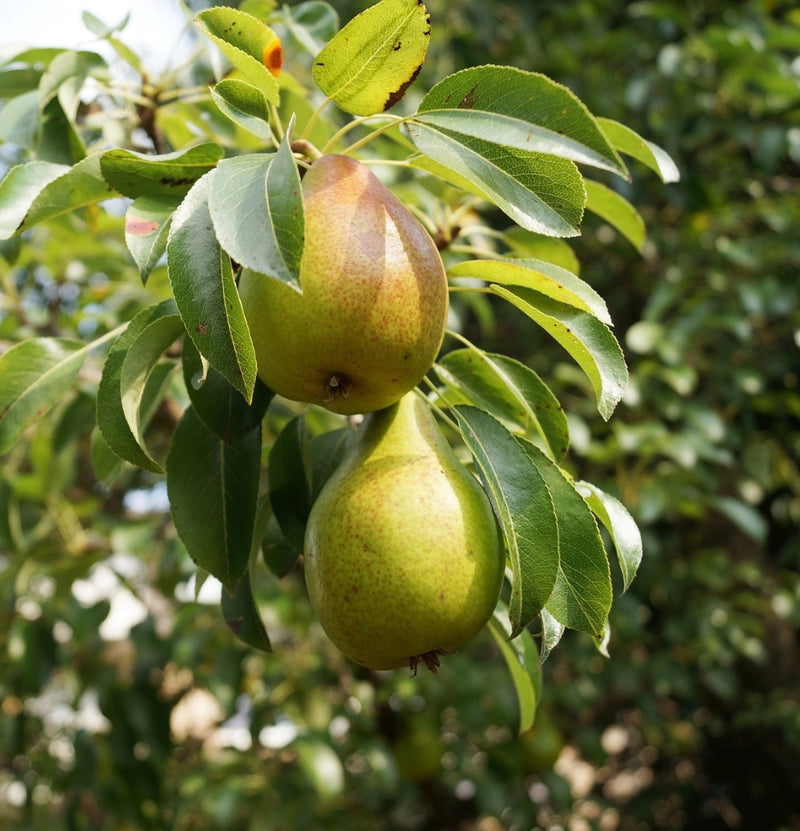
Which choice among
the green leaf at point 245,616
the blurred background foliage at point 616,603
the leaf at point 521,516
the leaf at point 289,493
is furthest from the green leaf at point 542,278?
the blurred background foliage at point 616,603

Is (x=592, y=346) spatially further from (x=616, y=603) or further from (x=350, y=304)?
(x=616, y=603)

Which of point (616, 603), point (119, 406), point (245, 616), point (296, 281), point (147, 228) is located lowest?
point (616, 603)

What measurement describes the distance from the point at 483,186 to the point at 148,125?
2.18ft

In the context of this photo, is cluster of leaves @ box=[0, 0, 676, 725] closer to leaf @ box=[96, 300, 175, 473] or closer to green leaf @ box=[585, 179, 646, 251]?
leaf @ box=[96, 300, 175, 473]

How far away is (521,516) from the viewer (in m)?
0.60

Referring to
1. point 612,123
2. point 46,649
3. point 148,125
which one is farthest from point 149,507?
point 612,123

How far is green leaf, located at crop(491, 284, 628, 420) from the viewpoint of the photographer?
628 mm

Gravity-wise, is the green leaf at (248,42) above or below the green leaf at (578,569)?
above

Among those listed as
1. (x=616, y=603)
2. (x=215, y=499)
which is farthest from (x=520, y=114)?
(x=616, y=603)

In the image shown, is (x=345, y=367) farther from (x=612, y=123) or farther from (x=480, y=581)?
(x=612, y=123)

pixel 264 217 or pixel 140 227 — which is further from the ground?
pixel 264 217

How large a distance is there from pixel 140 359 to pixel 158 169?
0.52 ft

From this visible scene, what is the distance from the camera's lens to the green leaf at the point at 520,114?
1.93 feet

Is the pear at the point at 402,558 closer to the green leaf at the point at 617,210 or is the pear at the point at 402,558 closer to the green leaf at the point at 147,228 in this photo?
the green leaf at the point at 147,228
